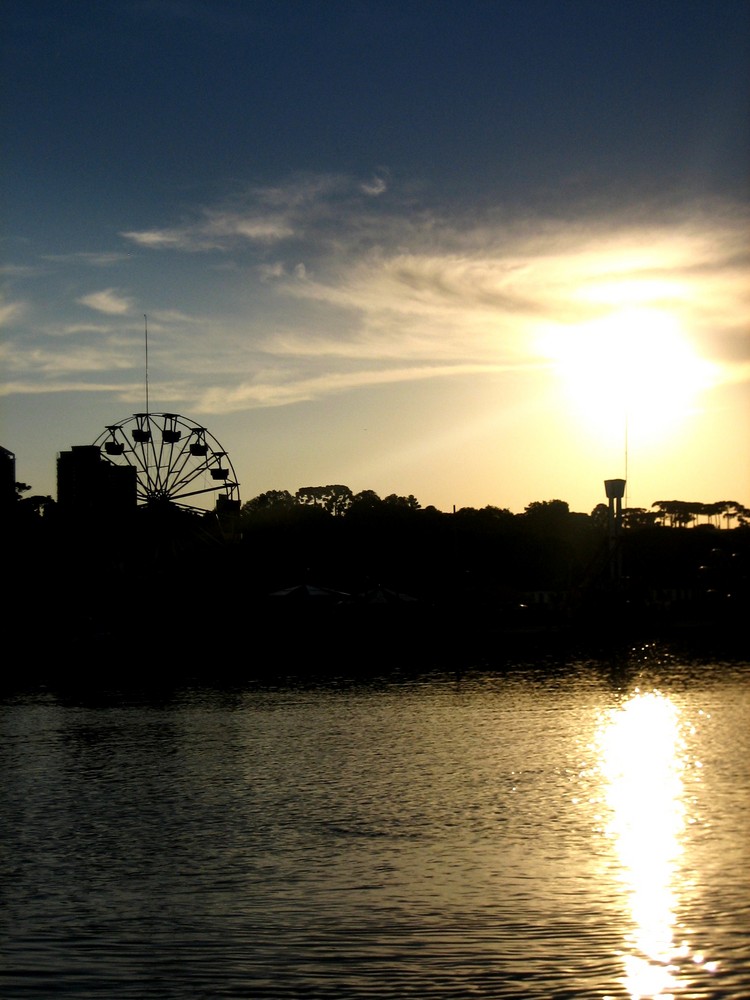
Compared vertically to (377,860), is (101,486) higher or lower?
higher

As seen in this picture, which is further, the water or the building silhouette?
the building silhouette

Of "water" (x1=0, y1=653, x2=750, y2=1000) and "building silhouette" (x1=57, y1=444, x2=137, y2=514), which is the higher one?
"building silhouette" (x1=57, y1=444, x2=137, y2=514)

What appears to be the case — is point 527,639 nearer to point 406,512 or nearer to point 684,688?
point 684,688

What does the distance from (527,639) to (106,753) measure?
173ft

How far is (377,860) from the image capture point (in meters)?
17.4

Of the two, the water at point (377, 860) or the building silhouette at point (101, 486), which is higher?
the building silhouette at point (101, 486)

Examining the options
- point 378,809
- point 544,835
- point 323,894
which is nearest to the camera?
point 323,894

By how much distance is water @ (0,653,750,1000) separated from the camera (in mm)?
12250

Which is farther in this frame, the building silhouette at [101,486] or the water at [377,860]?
the building silhouette at [101,486]

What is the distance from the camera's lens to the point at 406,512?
430ft

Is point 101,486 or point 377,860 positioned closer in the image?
point 377,860

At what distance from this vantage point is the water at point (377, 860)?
1225cm

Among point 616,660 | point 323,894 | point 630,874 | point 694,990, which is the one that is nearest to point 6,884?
point 323,894

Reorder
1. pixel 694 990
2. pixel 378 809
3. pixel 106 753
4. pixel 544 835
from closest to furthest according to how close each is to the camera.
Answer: pixel 694 990
pixel 544 835
pixel 378 809
pixel 106 753
